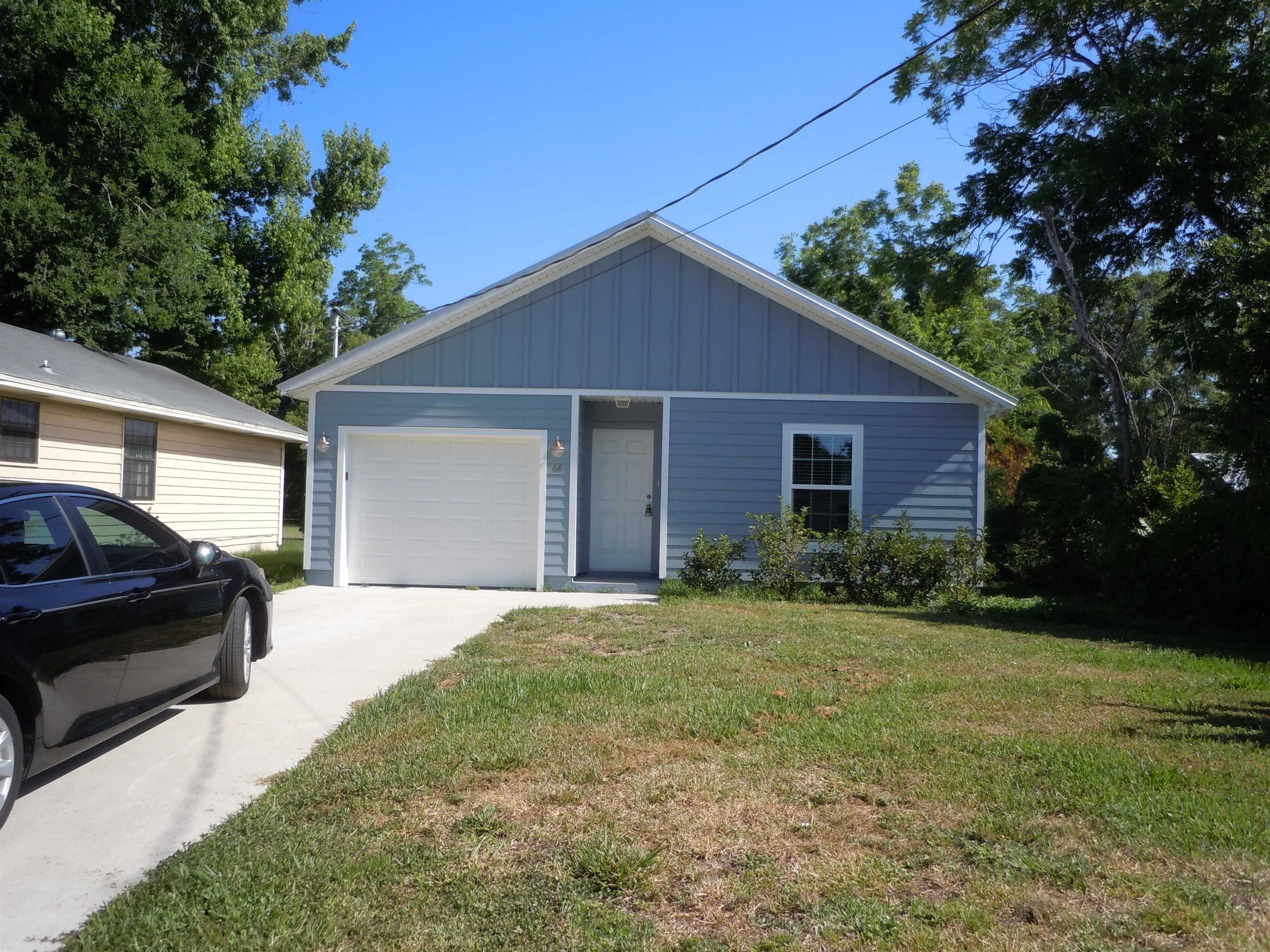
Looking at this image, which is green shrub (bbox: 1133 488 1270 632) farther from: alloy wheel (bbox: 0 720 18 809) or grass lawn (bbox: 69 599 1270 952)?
alloy wheel (bbox: 0 720 18 809)

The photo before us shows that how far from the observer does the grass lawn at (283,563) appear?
13.2 meters

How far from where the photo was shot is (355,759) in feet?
16.4

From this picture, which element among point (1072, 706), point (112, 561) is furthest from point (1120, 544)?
point (112, 561)

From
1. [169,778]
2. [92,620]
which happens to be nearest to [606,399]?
[169,778]

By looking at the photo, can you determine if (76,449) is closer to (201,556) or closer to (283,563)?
(283,563)

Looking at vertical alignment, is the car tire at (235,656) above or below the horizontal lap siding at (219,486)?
below

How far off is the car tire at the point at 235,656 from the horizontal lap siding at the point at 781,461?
733cm

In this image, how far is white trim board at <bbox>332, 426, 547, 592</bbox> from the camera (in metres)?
13.1

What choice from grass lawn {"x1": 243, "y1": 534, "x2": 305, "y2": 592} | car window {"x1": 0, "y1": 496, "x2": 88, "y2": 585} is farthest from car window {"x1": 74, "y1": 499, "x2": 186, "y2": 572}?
grass lawn {"x1": 243, "y1": 534, "x2": 305, "y2": 592}

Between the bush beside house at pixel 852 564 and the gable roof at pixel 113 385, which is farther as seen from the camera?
the gable roof at pixel 113 385

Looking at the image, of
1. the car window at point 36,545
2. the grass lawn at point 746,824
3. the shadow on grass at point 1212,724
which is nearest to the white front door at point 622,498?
the grass lawn at point 746,824

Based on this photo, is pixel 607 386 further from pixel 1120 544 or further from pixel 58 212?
pixel 58 212

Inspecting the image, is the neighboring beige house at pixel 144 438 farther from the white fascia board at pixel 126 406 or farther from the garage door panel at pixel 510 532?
the garage door panel at pixel 510 532

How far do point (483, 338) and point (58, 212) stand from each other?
1089 centimetres
